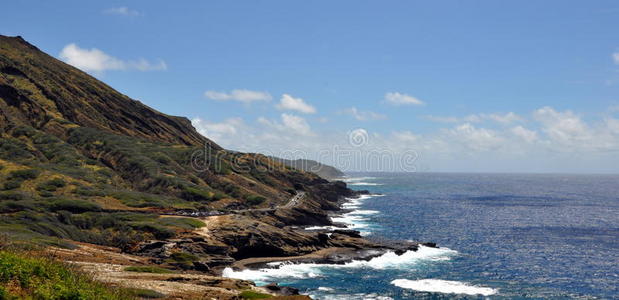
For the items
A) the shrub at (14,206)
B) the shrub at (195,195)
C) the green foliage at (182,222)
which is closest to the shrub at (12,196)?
the shrub at (14,206)

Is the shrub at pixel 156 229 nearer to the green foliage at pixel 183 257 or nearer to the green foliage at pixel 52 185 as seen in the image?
the green foliage at pixel 183 257

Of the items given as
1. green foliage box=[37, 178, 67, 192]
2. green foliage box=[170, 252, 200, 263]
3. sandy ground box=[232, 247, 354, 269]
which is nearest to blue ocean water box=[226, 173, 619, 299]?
sandy ground box=[232, 247, 354, 269]

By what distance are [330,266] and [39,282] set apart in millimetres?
48180

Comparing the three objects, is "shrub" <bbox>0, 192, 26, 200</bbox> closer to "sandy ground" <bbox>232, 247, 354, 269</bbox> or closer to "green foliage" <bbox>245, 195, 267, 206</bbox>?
"sandy ground" <bbox>232, 247, 354, 269</bbox>

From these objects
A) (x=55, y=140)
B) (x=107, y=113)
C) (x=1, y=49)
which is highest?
(x=1, y=49)

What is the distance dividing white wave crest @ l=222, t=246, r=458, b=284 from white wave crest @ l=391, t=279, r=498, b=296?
8.38 m

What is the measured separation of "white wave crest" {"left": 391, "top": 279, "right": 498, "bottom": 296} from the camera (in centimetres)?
5075

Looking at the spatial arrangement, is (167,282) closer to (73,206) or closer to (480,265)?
(73,206)

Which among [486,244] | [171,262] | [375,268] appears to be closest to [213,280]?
[171,262]

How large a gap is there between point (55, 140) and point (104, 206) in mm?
48481

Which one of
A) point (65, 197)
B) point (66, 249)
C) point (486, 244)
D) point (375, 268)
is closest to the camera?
point (66, 249)

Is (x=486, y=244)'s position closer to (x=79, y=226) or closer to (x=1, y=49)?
(x=79, y=226)

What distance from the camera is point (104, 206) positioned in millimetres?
75562

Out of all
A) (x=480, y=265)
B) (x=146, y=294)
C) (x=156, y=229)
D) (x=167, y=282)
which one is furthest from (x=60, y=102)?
(x=480, y=265)
